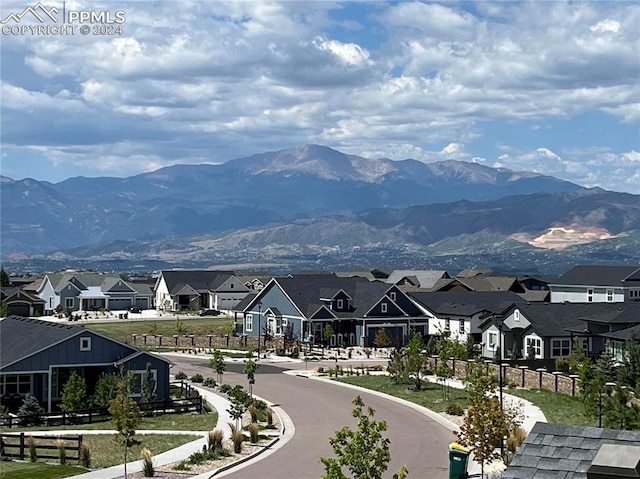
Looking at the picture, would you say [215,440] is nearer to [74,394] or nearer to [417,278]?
[74,394]

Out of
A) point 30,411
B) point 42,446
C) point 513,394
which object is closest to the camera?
point 42,446

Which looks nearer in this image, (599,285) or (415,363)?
(415,363)

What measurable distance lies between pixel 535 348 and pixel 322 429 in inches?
1311

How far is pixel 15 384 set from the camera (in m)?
47.0

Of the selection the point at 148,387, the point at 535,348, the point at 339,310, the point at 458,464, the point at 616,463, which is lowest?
the point at 458,464

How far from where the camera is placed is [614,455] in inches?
658

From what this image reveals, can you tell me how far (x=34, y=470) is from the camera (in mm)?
32062

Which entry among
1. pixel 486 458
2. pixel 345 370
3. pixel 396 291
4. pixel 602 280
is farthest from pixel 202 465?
pixel 602 280

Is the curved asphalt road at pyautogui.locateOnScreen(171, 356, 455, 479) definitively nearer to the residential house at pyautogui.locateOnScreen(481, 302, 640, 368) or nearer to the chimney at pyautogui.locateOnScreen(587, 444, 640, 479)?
Answer: the chimney at pyautogui.locateOnScreen(587, 444, 640, 479)

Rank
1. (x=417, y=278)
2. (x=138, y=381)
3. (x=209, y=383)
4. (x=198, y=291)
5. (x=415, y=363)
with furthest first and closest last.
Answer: (x=417, y=278)
(x=198, y=291)
(x=209, y=383)
(x=415, y=363)
(x=138, y=381)

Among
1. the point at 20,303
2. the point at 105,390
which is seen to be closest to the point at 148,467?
the point at 105,390

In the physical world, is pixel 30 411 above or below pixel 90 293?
below

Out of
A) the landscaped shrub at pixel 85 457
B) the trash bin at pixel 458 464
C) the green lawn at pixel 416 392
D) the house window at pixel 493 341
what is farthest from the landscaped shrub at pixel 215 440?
the house window at pixel 493 341

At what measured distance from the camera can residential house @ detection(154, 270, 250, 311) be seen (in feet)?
442
